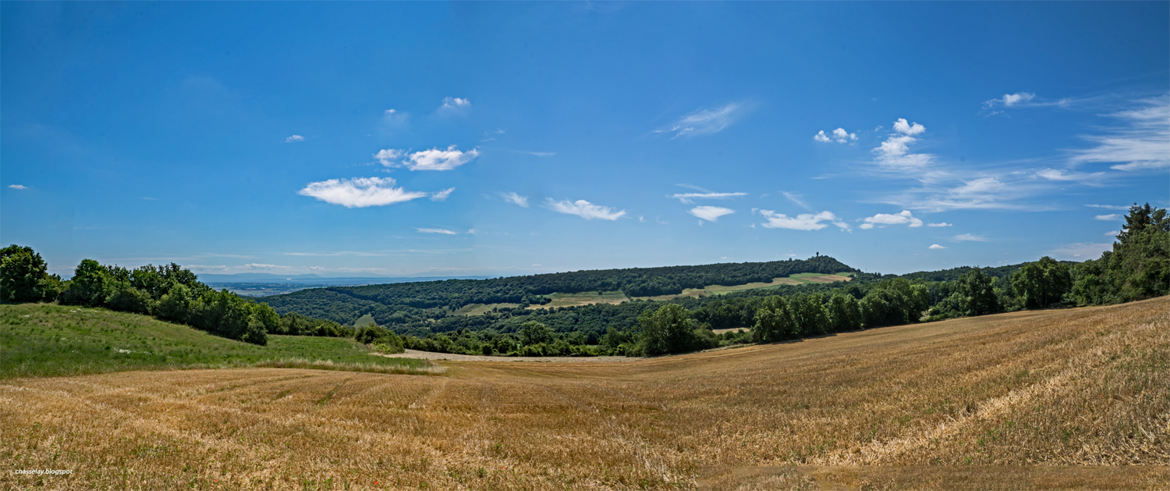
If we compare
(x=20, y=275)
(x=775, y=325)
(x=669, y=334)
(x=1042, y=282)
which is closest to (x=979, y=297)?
(x=1042, y=282)

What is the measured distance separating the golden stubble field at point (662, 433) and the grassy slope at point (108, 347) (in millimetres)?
14440

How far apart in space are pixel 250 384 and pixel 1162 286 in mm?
105704

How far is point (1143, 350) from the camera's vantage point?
14.7 meters

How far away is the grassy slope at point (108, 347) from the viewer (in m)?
32.6

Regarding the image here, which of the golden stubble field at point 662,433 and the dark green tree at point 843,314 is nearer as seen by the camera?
the golden stubble field at point 662,433

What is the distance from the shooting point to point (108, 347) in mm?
41594

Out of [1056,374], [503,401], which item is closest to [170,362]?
[503,401]

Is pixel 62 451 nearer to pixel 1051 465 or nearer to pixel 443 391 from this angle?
pixel 443 391

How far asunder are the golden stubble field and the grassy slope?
A: 14440 millimetres

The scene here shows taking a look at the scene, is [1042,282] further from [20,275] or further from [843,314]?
[20,275]

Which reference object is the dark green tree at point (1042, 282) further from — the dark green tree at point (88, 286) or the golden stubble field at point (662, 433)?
the dark green tree at point (88, 286)

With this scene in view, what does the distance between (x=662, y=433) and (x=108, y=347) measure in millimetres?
53233

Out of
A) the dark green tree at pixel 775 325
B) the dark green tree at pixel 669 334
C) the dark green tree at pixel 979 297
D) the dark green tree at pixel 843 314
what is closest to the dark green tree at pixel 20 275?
the dark green tree at pixel 669 334

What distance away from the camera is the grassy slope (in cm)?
3262
